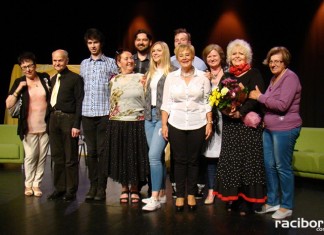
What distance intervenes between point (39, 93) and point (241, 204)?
2.36 metres

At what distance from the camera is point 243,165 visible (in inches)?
153

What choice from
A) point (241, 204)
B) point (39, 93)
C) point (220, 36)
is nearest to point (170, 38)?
point (220, 36)

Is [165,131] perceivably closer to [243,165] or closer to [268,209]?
[243,165]

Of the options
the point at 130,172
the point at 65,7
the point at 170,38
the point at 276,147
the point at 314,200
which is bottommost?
the point at 314,200

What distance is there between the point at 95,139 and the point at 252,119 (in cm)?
160

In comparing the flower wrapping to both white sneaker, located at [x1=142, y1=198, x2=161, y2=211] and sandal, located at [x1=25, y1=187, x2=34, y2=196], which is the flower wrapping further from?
sandal, located at [x1=25, y1=187, x2=34, y2=196]

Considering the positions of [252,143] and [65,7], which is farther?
[65,7]

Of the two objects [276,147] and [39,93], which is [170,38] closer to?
[39,93]

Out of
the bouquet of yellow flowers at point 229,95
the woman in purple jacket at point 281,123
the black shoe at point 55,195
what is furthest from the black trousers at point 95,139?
the woman in purple jacket at point 281,123

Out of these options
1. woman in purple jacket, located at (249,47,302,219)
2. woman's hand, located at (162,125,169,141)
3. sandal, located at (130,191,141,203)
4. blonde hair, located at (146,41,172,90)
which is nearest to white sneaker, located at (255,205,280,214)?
woman in purple jacket, located at (249,47,302,219)

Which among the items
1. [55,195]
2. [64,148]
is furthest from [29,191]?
[64,148]

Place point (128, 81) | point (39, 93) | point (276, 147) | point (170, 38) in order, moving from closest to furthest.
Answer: point (276, 147)
point (128, 81)
point (39, 93)
point (170, 38)

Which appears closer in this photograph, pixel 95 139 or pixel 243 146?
pixel 243 146

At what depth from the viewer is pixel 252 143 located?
3861mm
